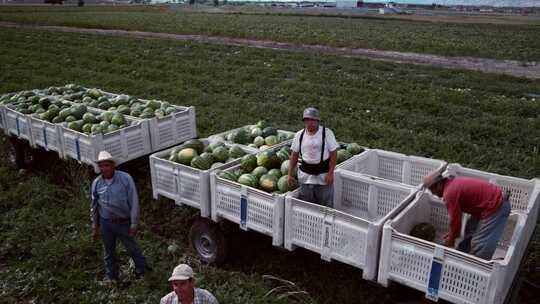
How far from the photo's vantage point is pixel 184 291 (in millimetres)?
3893

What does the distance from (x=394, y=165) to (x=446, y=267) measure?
8.68ft

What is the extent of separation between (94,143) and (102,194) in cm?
226

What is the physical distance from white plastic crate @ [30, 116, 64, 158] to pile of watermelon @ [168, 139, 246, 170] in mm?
2606

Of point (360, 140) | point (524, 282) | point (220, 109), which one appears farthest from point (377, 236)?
point (220, 109)

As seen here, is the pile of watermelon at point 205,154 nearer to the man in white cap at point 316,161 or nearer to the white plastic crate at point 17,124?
the man in white cap at point 316,161

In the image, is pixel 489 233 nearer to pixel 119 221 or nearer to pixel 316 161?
pixel 316 161

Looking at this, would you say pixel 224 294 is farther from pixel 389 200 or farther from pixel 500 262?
pixel 500 262

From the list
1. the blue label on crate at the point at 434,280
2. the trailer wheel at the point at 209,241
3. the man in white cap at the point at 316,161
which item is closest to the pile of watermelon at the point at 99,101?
the trailer wheel at the point at 209,241

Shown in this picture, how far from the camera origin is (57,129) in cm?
827

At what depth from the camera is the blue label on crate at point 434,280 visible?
14.0ft

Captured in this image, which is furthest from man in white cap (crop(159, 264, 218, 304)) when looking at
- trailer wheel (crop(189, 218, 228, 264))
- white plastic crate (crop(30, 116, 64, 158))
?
white plastic crate (crop(30, 116, 64, 158))

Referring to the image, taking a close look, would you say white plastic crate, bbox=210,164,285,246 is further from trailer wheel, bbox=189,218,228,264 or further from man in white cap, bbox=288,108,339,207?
man in white cap, bbox=288,108,339,207

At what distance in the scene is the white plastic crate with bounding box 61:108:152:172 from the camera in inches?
298

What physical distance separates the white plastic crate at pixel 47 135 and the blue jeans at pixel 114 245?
3326 mm
